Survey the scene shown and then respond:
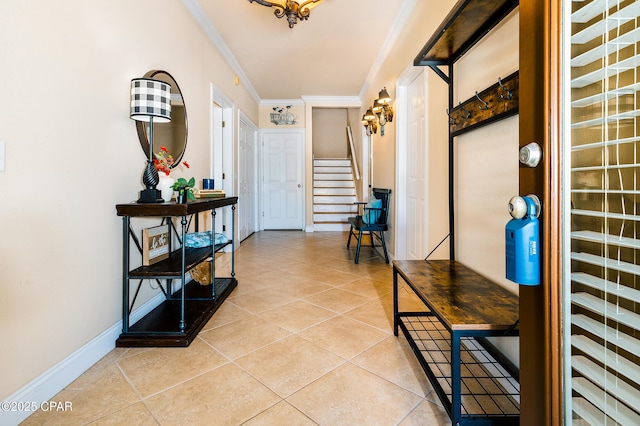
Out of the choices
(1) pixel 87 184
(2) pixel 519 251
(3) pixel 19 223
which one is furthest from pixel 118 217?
(2) pixel 519 251

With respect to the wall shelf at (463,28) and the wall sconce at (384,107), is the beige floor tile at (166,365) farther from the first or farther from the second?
the wall sconce at (384,107)

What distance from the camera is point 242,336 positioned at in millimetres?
1993

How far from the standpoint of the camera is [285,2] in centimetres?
268

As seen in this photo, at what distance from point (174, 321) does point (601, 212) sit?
2279 mm

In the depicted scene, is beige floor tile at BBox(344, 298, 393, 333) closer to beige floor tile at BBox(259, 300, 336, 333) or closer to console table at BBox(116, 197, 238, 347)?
beige floor tile at BBox(259, 300, 336, 333)

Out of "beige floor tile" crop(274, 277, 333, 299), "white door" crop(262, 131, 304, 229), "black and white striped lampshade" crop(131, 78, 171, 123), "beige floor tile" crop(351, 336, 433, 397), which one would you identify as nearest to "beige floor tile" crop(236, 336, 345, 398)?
"beige floor tile" crop(351, 336, 433, 397)

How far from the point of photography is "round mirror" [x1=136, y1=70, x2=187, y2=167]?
7.29 feet

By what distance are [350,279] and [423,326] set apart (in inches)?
47.3

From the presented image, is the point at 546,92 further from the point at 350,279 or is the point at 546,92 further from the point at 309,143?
the point at 309,143

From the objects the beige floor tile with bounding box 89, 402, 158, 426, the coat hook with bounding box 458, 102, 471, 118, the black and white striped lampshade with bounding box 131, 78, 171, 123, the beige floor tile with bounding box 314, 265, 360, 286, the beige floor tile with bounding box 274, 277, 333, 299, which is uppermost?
the black and white striped lampshade with bounding box 131, 78, 171, 123

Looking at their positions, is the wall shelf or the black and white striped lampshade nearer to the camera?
the wall shelf

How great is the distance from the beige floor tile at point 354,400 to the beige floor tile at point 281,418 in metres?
0.03

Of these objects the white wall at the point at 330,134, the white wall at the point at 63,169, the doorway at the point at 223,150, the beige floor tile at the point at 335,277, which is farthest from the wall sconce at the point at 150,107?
the white wall at the point at 330,134

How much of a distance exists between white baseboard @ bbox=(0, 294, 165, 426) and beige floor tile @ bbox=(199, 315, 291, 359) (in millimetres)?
525
